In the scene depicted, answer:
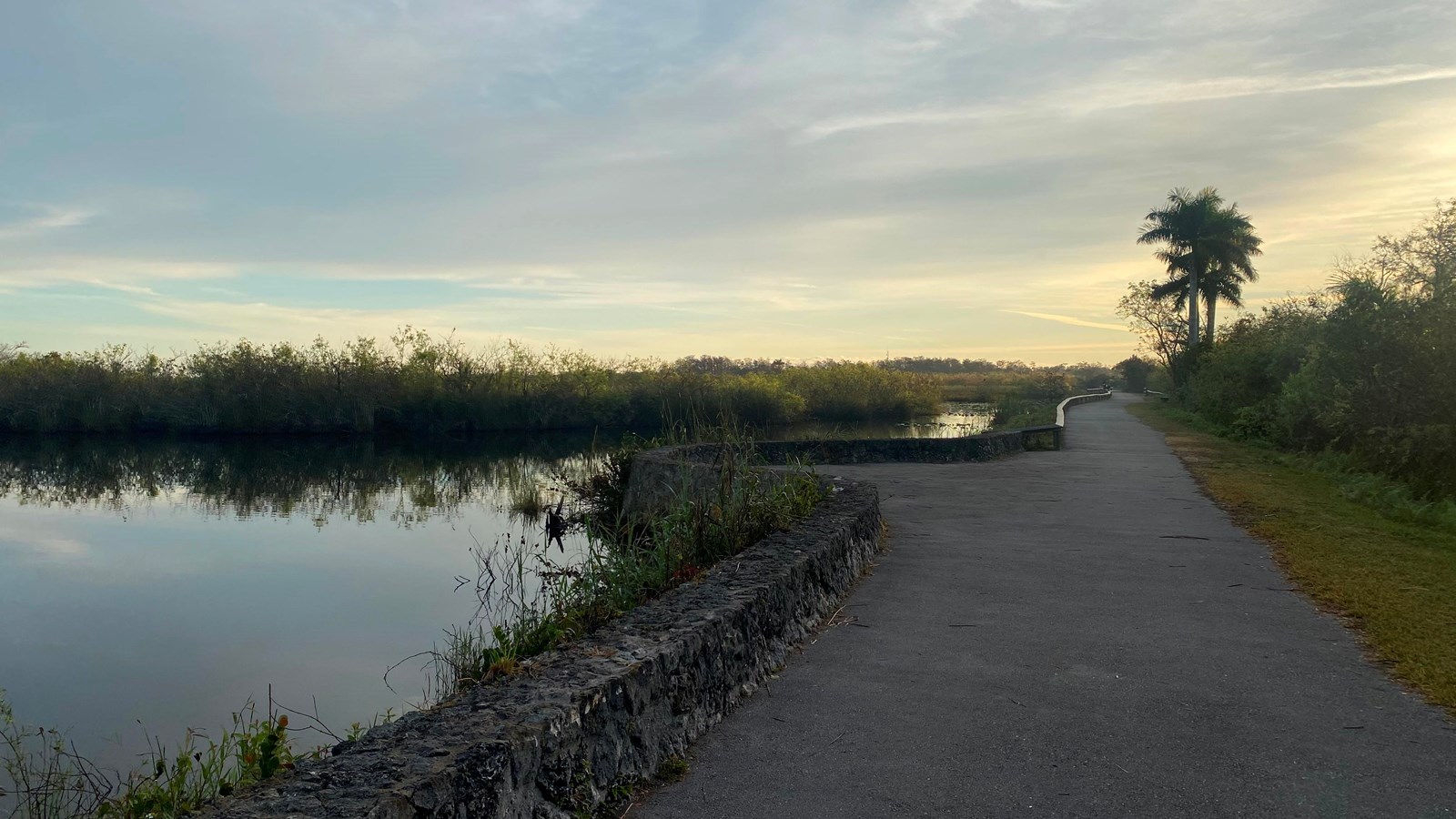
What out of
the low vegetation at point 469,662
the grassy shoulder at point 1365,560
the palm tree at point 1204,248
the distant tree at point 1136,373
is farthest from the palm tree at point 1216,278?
the low vegetation at point 469,662

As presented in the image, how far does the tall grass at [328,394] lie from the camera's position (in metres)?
44.8

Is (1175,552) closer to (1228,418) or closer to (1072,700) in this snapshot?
(1072,700)

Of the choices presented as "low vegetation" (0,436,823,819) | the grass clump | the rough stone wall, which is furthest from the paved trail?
the grass clump

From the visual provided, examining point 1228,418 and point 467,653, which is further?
point 1228,418

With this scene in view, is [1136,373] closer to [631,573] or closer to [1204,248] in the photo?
[1204,248]

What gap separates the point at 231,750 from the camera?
22.2ft

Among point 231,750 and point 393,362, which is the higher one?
point 393,362

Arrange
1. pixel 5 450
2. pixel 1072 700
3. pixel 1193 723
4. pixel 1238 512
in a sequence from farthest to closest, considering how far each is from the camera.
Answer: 1. pixel 5 450
2. pixel 1238 512
3. pixel 1072 700
4. pixel 1193 723

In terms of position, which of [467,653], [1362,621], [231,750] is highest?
[1362,621]

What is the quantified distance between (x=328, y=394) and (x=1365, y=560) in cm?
4387

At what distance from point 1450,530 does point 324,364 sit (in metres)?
44.8

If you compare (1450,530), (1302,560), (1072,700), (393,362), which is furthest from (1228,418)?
(393,362)

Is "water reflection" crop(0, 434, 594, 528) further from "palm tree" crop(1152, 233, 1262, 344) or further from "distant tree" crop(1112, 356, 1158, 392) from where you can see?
"distant tree" crop(1112, 356, 1158, 392)

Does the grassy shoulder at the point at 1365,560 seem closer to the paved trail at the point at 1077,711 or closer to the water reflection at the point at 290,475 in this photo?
the paved trail at the point at 1077,711
